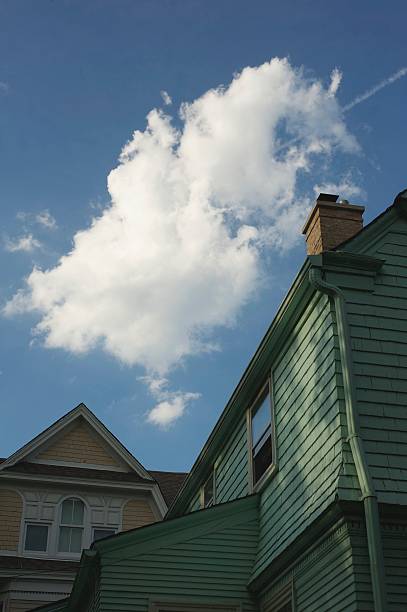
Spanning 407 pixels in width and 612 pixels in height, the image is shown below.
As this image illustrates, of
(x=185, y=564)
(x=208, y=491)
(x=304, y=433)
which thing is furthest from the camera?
(x=208, y=491)

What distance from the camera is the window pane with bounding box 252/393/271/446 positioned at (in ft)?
45.9

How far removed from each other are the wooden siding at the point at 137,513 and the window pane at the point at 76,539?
1312 mm

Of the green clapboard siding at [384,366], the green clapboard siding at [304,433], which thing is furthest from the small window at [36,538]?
the green clapboard siding at [384,366]

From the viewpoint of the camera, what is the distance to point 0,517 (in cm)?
2200

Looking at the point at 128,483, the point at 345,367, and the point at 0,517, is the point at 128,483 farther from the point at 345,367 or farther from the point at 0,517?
the point at 345,367

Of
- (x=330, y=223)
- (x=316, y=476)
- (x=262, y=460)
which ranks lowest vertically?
(x=316, y=476)

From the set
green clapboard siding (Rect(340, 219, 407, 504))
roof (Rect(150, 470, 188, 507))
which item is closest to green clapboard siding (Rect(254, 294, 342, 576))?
green clapboard siding (Rect(340, 219, 407, 504))

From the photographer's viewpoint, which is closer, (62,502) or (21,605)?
(21,605)

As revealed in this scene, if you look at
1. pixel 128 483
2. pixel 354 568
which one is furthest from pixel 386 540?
pixel 128 483

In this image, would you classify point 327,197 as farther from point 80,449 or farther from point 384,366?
point 80,449

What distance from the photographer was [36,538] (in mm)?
22078

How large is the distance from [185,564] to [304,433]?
115 inches

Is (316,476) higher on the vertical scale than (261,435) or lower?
lower

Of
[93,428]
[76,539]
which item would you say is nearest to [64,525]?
[76,539]
